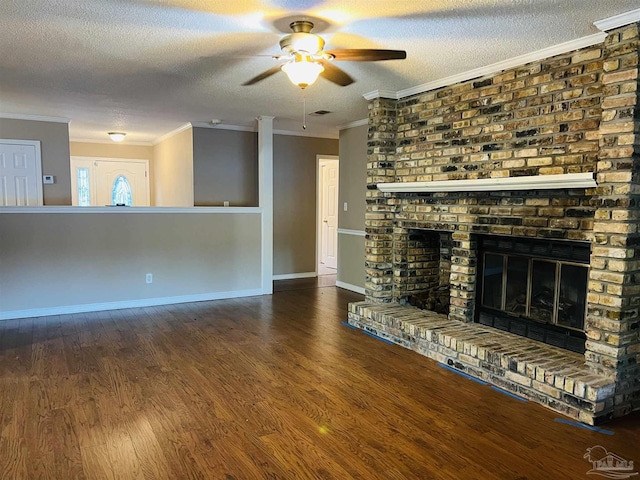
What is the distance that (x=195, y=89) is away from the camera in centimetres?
438

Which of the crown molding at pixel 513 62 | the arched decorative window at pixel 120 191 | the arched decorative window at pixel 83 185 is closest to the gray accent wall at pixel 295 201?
the crown molding at pixel 513 62

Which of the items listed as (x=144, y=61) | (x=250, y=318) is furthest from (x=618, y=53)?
(x=250, y=318)

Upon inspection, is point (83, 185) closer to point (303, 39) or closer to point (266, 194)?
point (266, 194)

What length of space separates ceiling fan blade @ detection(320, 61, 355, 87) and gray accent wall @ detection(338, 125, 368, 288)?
6.31ft

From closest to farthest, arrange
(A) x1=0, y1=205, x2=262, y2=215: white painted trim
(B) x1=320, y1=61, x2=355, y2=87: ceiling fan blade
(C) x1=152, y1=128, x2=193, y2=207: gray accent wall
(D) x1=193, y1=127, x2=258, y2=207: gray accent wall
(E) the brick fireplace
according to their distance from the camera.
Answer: (E) the brick fireplace
(B) x1=320, y1=61, x2=355, y2=87: ceiling fan blade
(A) x1=0, y1=205, x2=262, y2=215: white painted trim
(D) x1=193, y1=127, x2=258, y2=207: gray accent wall
(C) x1=152, y1=128, x2=193, y2=207: gray accent wall

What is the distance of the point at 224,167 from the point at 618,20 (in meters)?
5.25

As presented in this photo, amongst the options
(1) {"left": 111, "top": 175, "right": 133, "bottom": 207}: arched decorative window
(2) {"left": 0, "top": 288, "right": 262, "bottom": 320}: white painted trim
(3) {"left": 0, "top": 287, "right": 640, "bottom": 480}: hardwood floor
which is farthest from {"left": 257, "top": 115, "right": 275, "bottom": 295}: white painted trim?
(1) {"left": 111, "top": 175, "right": 133, "bottom": 207}: arched decorative window

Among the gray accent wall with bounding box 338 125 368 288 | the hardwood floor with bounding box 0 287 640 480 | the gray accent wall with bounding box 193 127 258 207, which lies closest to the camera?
the hardwood floor with bounding box 0 287 640 480

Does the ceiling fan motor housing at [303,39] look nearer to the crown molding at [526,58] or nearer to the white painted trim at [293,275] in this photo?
the crown molding at [526,58]

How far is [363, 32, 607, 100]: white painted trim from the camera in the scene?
2.96m

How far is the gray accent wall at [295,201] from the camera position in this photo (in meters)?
7.05

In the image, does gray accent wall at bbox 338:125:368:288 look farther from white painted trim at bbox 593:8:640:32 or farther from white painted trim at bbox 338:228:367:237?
white painted trim at bbox 593:8:640:32

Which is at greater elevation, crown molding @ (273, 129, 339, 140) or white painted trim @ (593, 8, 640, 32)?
white painted trim @ (593, 8, 640, 32)

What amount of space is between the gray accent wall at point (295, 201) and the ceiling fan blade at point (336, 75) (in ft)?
9.91
